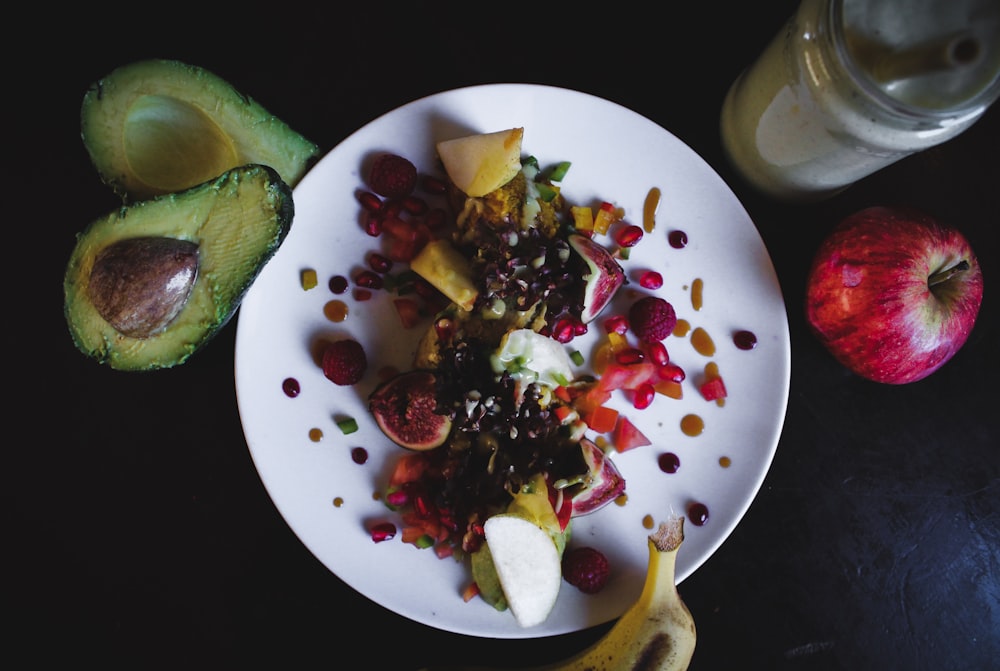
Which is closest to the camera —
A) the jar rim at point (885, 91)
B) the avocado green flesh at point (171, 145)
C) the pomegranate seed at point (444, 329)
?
the jar rim at point (885, 91)

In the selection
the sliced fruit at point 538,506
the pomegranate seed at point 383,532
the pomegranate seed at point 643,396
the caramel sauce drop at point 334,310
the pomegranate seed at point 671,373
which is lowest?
the pomegranate seed at point 383,532

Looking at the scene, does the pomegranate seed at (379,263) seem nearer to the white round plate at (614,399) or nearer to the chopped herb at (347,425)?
the white round plate at (614,399)

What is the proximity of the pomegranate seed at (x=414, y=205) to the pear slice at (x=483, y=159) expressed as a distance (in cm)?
12

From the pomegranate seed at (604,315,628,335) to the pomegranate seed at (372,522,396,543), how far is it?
74 centimetres

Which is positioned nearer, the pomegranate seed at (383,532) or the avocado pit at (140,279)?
the avocado pit at (140,279)

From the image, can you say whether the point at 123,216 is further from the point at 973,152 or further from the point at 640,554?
the point at 973,152

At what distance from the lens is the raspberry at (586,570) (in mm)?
1762

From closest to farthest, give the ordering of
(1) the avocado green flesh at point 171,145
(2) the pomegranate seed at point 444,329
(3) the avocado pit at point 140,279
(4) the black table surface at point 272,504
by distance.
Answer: (3) the avocado pit at point 140,279 → (1) the avocado green flesh at point 171,145 → (2) the pomegranate seed at point 444,329 → (4) the black table surface at point 272,504

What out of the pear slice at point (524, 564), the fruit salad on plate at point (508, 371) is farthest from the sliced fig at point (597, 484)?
the pear slice at point (524, 564)

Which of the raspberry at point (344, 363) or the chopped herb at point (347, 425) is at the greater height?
the raspberry at point (344, 363)

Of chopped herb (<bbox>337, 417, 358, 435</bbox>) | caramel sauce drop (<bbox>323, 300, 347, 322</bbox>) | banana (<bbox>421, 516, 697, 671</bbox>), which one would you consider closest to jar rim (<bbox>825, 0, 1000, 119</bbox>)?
banana (<bbox>421, 516, 697, 671</bbox>)

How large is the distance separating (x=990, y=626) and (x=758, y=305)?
42.9 inches

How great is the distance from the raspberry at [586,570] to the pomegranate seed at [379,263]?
858mm

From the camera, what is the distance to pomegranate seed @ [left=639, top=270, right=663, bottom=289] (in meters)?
1.82
